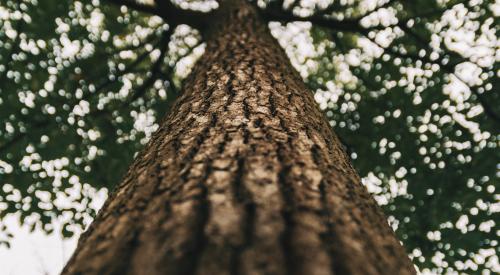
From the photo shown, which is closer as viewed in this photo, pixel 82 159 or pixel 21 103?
pixel 21 103

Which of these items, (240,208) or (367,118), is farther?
(367,118)

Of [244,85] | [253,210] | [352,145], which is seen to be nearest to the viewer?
[253,210]

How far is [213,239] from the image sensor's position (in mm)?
731

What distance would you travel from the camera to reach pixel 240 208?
84 centimetres

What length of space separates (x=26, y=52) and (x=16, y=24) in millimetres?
424

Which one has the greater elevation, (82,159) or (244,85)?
(244,85)

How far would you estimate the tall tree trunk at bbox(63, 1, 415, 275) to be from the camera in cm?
71

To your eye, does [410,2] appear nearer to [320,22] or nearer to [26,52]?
[320,22]

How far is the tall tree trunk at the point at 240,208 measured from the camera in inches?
27.9

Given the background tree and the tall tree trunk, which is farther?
the background tree

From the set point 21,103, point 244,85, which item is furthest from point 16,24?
point 244,85

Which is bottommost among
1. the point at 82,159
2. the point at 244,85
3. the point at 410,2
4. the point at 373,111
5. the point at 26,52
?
the point at 82,159

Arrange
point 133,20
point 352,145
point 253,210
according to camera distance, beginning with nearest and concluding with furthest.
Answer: point 253,210 < point 352,145 < point 133,20

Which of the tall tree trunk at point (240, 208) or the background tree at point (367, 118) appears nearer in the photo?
the tall tree trunk at point (240, 208)
